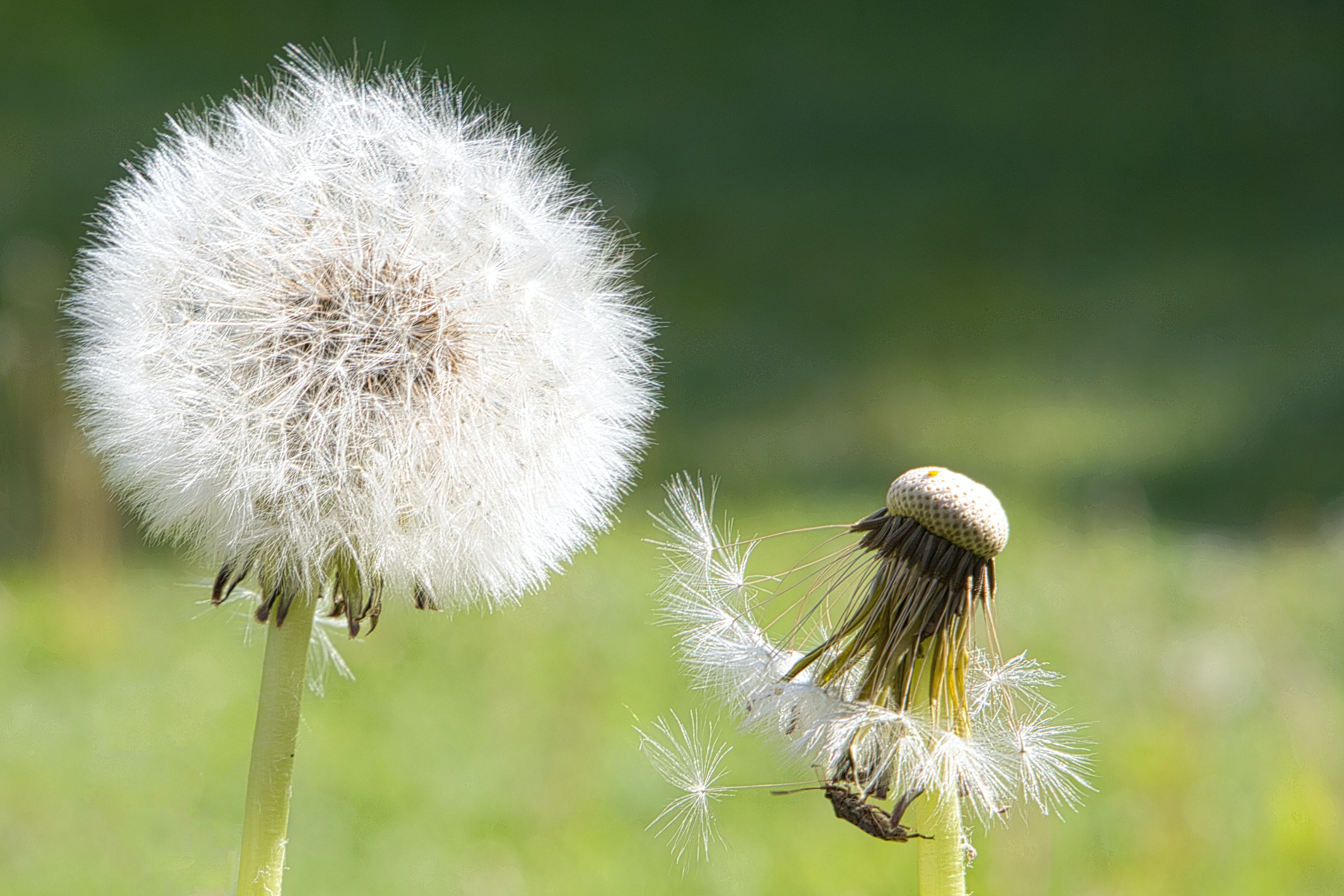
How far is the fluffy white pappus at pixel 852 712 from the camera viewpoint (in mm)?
1085

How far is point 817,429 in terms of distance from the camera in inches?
274

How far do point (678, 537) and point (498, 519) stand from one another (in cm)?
18

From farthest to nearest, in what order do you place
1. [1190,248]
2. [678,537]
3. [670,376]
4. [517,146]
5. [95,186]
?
[1190,248] < [95,186] < [670,376] < [517,146] < [678,537]

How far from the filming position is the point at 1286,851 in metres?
3.61

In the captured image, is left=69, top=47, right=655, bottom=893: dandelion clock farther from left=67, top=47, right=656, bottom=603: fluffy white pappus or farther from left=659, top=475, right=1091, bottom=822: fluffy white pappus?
left=659, top=475, right=1091, bottom=822: fluffy white pappus

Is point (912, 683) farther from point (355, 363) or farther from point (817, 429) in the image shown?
point (817, 429)

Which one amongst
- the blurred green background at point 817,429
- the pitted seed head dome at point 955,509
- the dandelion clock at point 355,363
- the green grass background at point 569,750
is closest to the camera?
the pitted seed head dome at point 955,509

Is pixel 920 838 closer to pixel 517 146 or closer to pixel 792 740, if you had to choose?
pixel 792 740

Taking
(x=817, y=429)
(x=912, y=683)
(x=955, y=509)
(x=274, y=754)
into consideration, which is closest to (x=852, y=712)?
(x=912, y=683)

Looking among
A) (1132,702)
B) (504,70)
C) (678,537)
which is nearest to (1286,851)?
(1132,702)

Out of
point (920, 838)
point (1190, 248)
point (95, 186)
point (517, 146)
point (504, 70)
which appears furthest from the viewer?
point (504, 70)

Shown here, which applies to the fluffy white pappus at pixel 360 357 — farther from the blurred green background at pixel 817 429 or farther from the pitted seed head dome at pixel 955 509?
the pitted seed head dome at pixel 955 509

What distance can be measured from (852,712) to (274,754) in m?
0.49

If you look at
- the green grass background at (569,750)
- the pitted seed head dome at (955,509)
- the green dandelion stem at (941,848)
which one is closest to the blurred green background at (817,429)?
the green grass background at (569,750)
